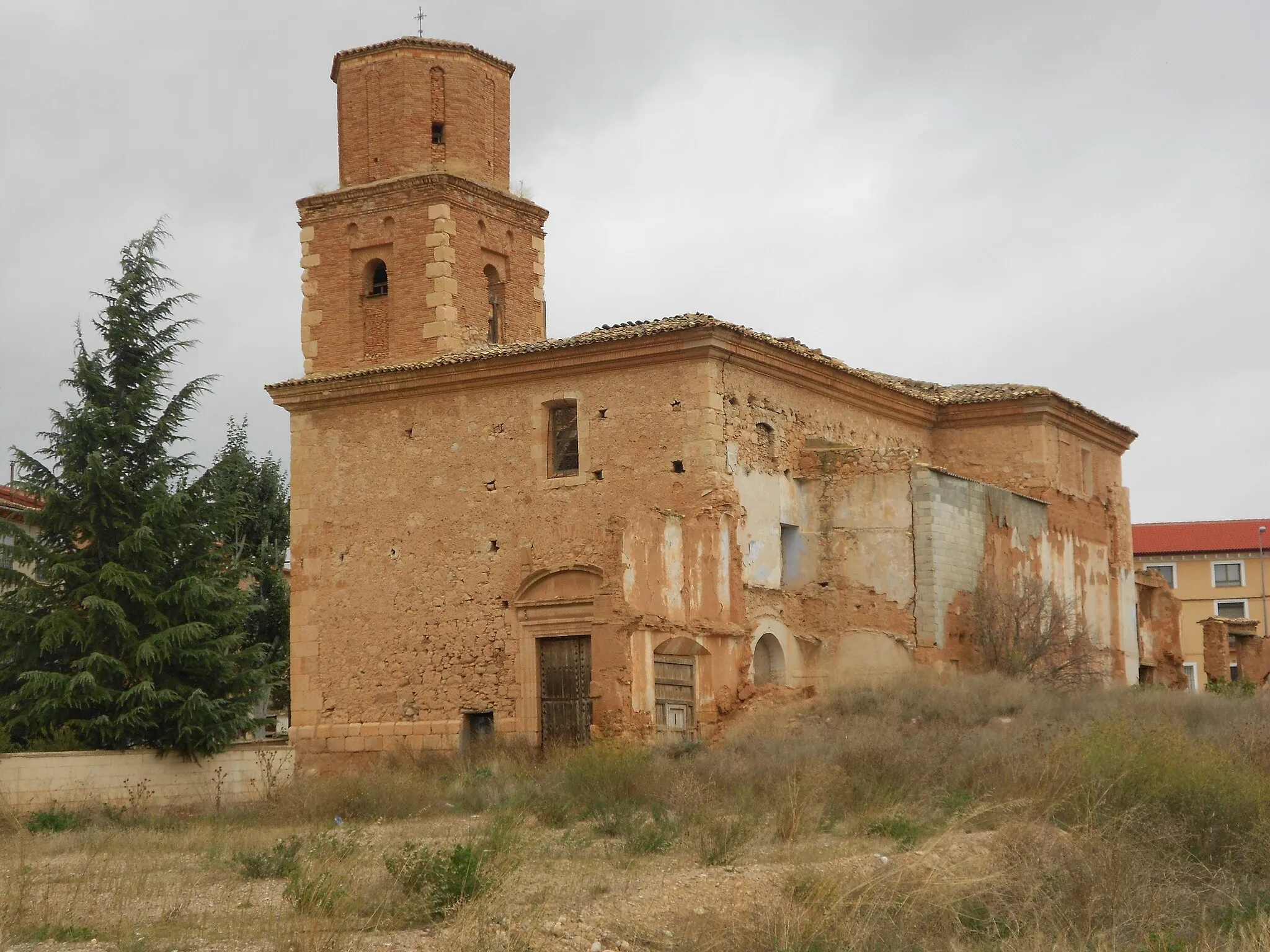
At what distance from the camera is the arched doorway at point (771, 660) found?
24.9 meters

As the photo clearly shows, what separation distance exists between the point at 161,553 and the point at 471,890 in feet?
41.4

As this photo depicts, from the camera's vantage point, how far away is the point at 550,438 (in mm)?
25266

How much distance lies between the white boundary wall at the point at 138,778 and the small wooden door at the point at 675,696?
5177 mm

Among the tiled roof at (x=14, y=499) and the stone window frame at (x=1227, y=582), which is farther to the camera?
the stone window frame at (x=1227, y=582)

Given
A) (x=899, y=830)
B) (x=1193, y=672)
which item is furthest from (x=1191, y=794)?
(x=1193, y=672)

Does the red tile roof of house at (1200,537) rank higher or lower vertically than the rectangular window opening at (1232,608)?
higher

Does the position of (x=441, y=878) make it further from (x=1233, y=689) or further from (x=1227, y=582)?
(x=1227, y=582)

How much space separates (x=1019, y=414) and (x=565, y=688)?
10.4 meters

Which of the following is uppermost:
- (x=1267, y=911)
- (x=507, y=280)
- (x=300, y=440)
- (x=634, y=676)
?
(x=507, y=280)

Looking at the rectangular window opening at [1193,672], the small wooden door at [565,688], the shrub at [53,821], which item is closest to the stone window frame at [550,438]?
the small wooden door at [565,688]

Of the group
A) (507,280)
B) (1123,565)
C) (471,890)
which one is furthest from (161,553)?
(1123,565)

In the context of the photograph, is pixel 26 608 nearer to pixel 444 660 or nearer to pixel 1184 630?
pixel 444 660

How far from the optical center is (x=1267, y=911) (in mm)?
12320

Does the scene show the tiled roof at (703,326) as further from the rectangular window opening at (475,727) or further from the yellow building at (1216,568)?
the yellow building at (1216,568)
